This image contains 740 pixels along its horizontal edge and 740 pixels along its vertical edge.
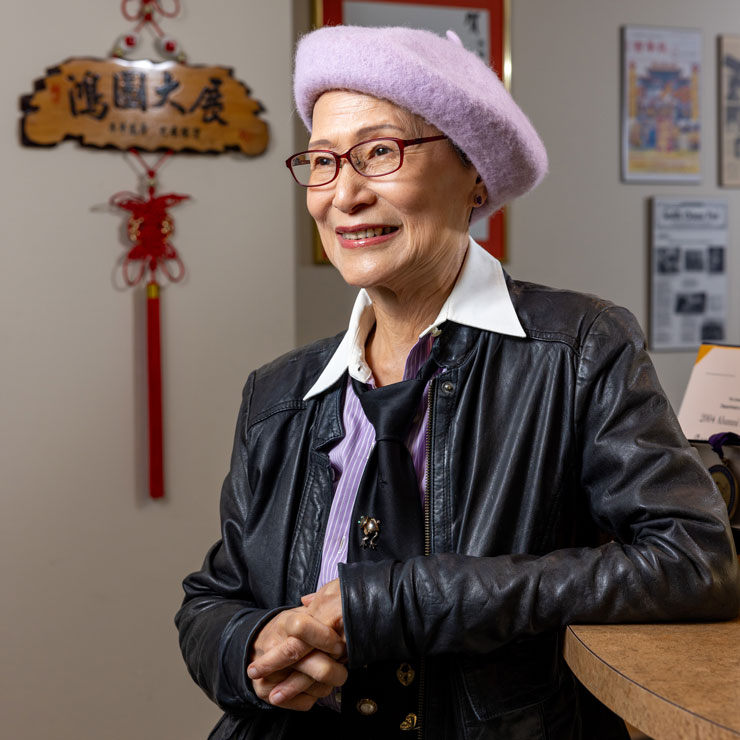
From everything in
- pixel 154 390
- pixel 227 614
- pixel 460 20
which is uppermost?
pixel 460 20

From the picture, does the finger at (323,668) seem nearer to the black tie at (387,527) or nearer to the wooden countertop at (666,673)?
the black tie at (387,527)

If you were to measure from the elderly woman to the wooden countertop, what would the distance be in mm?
35

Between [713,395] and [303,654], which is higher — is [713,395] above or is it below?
above

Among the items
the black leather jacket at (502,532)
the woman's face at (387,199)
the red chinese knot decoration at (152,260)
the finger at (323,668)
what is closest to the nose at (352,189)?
the woman's face at (387,199)

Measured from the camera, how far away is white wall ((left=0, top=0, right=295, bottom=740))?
233 cm

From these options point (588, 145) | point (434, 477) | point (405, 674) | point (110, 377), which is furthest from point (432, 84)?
point (588, 145)

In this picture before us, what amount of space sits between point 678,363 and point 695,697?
105 inches

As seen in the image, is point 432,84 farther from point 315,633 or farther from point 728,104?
point 728,104

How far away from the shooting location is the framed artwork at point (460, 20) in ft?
9.43

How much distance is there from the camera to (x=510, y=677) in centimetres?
113

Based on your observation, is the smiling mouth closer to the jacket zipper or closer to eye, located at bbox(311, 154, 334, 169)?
eye, located at bbox(311, 154, 334, 169)

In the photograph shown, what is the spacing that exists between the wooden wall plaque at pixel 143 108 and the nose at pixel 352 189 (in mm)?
1238

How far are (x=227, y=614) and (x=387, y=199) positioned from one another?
0.62 meters

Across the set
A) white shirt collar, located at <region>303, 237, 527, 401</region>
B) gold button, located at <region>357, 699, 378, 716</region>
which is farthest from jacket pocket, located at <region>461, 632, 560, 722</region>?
white shirt collar, located at <region>303, 237, 527, 401</region>
